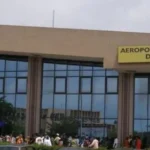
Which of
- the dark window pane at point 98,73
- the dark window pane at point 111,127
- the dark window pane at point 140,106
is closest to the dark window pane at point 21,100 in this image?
the dark window pane at point 98,73

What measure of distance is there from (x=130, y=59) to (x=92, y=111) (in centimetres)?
452

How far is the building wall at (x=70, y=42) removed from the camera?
31703 millimetres

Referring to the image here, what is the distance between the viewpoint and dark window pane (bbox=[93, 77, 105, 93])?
3394 cm

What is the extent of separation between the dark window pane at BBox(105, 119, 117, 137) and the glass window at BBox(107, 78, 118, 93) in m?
1.73

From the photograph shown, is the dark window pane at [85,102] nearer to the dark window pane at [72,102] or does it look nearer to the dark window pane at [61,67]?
the dark window pane at [72,102]

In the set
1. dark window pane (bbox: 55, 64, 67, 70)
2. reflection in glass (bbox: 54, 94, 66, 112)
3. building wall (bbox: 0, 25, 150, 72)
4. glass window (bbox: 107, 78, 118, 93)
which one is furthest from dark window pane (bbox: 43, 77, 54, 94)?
glass window (bbox: 107, 78, 118, 93)

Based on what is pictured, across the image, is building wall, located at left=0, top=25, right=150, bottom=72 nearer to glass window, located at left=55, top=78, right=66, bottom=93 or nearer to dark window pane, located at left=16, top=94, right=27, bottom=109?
glass window, located at left=55, top=78, right=66, bottom=93

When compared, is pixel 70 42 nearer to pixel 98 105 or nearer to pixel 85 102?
pixel 85 102

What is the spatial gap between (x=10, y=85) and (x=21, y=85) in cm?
81

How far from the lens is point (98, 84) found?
3403cm

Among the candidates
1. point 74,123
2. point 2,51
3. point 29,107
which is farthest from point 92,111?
point 2,51

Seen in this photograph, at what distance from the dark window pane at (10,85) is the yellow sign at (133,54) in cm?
739

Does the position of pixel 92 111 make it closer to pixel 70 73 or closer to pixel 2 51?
pixel 70 73

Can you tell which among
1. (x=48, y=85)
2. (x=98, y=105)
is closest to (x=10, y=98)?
(x=48, y=85)
